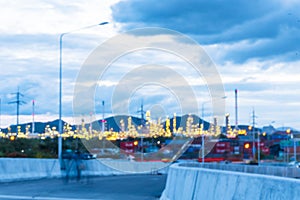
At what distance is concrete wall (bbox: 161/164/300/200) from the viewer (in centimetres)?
861

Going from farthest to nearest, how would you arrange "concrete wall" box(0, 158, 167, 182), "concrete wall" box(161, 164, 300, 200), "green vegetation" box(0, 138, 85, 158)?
"green vegetation" box(0, 138, 85, 158)
"concrete wall" box(0, 158, 167, 182)
"concrete wall" box(161, 164, 300, 200)

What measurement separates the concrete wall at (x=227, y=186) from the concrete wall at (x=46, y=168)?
15.2m

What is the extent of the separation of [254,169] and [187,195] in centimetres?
1835

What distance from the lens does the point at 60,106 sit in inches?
1554

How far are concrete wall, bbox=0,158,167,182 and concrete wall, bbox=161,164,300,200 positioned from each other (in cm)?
1518

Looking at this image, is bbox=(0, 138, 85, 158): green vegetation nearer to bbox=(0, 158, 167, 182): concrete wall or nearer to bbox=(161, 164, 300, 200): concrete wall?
bbox=(0, 158, 167, 182): concrete wall

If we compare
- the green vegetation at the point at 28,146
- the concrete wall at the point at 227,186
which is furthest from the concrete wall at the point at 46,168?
the concrete wall at the point at 227,186

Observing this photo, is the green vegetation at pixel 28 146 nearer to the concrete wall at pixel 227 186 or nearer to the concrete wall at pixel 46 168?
the concrete wall at pixel 46 168

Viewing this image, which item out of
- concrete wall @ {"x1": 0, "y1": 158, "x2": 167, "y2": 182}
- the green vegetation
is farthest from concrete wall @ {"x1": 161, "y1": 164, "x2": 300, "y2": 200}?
the green vegetation

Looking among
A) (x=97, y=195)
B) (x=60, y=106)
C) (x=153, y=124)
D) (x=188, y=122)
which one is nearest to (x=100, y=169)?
(x=60, y=106)

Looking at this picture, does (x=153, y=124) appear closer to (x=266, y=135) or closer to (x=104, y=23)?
(x=104, y=23)

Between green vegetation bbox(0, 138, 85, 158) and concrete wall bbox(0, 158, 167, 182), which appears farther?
green vegetation bbox(0, 138, 85, 158)

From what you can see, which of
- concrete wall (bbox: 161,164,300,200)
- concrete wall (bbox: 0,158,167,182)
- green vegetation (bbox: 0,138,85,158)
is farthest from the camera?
green vegetation (bbox: 0,138,85,158)

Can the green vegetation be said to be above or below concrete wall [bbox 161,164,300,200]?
below
